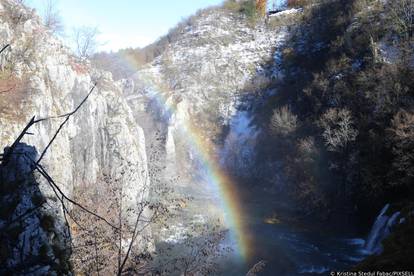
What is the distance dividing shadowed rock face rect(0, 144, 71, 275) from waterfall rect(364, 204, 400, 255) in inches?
983

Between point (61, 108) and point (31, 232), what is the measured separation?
25508 millimetres

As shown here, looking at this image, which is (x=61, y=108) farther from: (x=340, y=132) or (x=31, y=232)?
(x=340, y=132)

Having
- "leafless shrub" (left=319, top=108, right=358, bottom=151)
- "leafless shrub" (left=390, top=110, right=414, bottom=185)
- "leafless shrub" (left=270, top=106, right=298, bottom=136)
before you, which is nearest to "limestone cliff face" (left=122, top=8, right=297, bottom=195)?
"leafless shrub" (left=270, top=106, right=298, bottom=136)

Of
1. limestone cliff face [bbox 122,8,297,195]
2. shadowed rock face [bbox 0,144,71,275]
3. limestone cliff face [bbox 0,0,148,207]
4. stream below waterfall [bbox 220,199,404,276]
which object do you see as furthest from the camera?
limestone cliff face [bbox 122,8,297,195]

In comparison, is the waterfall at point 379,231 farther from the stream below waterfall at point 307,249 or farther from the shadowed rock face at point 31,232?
the shadowed rock face at point 31,232

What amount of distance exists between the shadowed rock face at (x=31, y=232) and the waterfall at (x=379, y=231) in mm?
24958

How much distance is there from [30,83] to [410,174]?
1151 inches

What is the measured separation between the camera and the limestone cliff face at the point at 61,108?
2353cm

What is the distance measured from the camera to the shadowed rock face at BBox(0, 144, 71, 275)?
4159 mm

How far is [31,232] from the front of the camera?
5.71 meters

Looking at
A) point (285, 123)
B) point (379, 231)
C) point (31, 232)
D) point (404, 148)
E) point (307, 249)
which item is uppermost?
point (285, 123)

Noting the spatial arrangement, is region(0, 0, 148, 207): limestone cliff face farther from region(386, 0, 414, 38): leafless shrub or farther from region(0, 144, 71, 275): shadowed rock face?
region(386, 0, 414, 38): leafless shrub

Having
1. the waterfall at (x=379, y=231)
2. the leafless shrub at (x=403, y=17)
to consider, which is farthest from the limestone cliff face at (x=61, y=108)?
the leafless shrub at (x=403, y=17)

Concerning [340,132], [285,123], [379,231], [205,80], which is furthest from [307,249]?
[205,80]
